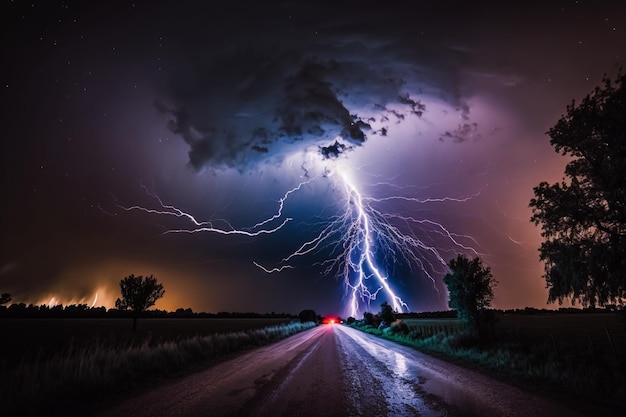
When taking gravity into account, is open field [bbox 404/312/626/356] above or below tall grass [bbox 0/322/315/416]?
below

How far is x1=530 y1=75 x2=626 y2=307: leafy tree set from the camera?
381 inches

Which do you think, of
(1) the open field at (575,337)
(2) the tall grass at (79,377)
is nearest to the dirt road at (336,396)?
(2) the tall grass at (79,377)

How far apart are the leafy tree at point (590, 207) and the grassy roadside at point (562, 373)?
221 cm

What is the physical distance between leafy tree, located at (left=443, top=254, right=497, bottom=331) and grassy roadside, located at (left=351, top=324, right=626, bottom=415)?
140 inches

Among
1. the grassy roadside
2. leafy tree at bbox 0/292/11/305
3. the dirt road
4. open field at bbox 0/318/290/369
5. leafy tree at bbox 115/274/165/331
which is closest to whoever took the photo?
the dirt road

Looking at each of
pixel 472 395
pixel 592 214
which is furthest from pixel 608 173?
pixel 472 395

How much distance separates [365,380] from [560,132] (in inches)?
443

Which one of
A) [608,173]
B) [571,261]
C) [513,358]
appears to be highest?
[608,173]

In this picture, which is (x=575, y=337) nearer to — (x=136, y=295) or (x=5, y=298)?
(x=136, y=295)

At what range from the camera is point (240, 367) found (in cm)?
1075

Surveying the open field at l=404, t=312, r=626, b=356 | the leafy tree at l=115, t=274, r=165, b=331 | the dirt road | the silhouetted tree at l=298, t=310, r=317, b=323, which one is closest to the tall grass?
the dirt road

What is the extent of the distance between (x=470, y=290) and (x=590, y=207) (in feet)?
30.3

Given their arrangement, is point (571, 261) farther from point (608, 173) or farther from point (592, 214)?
point (608, 173)

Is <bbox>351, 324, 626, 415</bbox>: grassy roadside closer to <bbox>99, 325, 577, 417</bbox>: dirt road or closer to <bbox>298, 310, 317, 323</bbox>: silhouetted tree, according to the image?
<bbox>99, 325, 577, 417</bbox>: dirt road
